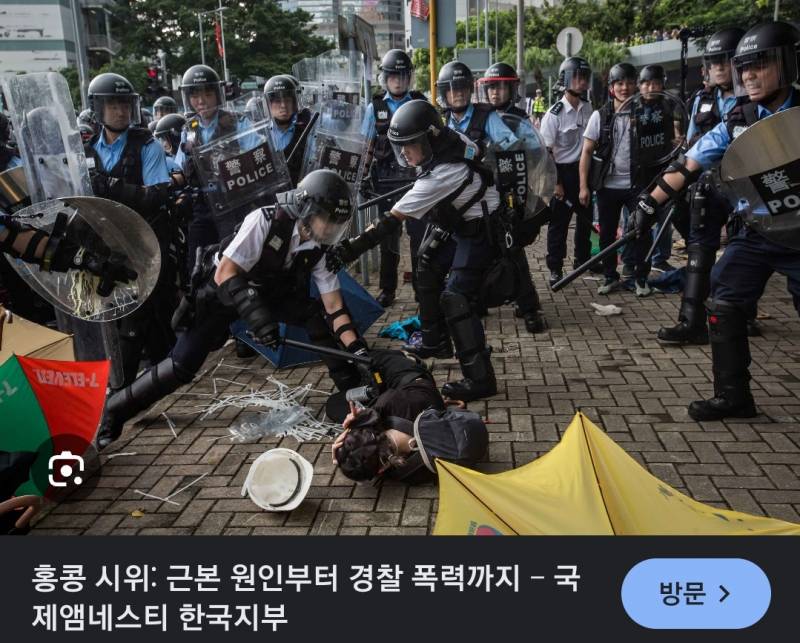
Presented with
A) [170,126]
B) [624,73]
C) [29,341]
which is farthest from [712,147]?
[170,126]

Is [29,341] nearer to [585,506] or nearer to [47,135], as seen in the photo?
Answer: [47,135]

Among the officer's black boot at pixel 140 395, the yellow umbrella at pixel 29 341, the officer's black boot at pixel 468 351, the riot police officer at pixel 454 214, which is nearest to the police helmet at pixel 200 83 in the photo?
the riot police officer at pixel 454 214

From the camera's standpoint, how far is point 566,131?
25.6 feet

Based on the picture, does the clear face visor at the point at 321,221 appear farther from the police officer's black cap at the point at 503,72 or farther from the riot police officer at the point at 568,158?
the riot police officer at the point at 568,158

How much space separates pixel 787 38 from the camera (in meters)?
3.93

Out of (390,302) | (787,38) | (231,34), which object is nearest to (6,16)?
(231,34)

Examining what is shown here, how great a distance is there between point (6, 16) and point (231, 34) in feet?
75.4

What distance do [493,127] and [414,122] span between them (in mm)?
1857

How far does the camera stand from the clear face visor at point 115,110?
5.32 meters

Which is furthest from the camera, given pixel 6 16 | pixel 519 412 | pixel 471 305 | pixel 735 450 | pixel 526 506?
pixel 6 16

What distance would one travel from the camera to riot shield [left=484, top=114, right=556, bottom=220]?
5918 mm

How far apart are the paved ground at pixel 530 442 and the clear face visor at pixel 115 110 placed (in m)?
1.96

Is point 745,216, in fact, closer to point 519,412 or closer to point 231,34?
point 519,412

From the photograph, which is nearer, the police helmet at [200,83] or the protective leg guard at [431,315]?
the protective leg guard at [431,315]
